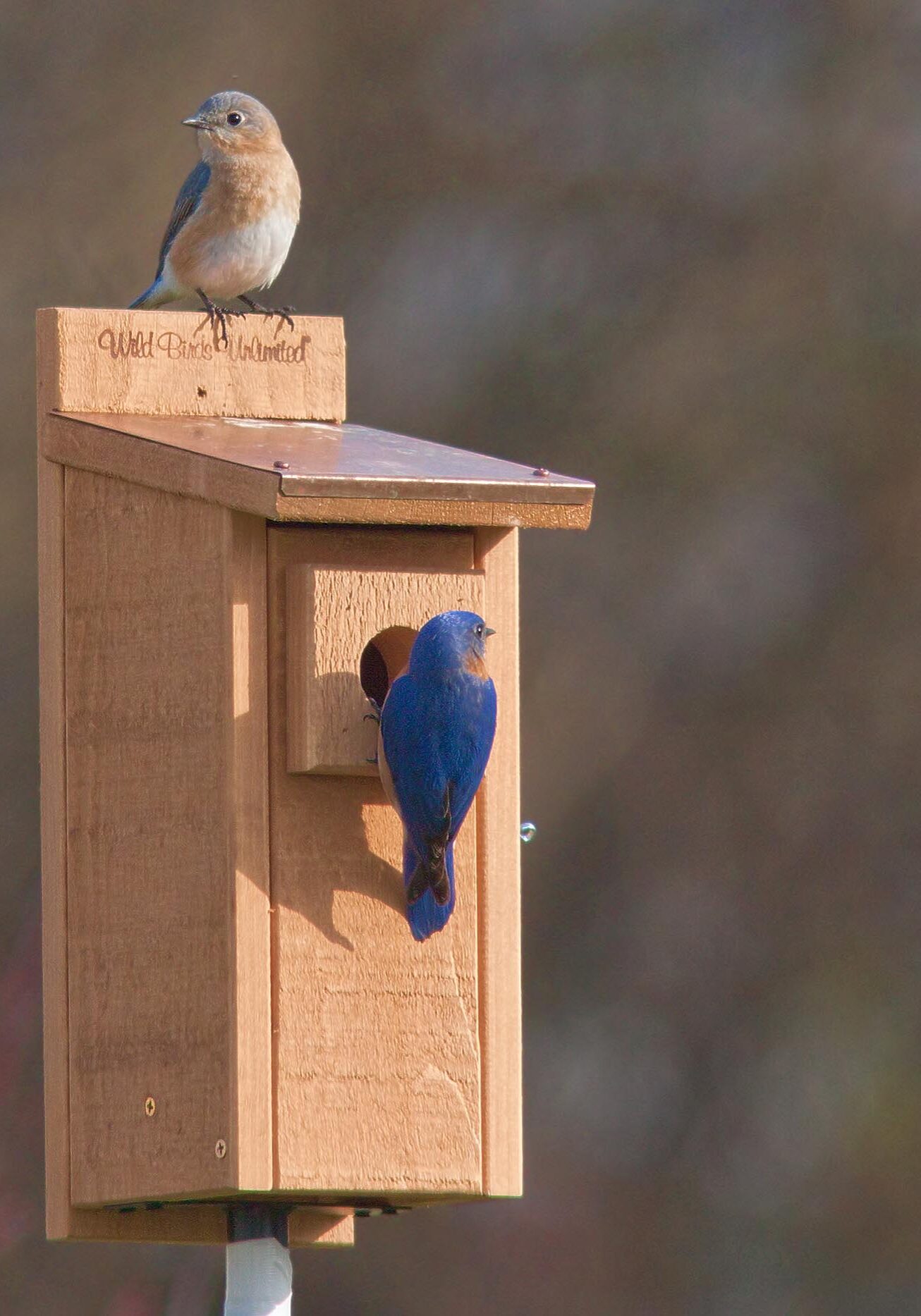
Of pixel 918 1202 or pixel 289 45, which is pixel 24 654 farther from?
pixel 918 1202

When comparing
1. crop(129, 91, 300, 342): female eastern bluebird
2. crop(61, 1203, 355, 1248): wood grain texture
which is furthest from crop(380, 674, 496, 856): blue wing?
crop(129, 91, 300, 342): female eastern bluebird

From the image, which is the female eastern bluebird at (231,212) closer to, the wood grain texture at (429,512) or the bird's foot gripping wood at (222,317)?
the bird's foot gripping wood at (222,317)

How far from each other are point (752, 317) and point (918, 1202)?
337cm

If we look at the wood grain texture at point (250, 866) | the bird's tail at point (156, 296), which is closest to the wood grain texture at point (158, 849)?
the wood grain texture at point (250, 866)

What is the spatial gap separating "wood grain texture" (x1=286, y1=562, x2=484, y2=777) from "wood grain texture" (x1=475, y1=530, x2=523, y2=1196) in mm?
275

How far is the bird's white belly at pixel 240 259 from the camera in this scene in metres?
6.16

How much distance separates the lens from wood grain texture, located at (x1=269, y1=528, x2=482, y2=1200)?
187 inches

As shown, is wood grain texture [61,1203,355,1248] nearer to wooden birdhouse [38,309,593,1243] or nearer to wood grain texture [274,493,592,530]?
wooden birdhouse [38,309,593,1243]

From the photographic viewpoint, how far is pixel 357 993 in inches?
189

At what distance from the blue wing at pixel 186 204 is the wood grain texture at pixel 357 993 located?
1.66m

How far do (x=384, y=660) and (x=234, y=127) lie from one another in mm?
1687

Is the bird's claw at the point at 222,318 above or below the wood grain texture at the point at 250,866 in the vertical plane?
above

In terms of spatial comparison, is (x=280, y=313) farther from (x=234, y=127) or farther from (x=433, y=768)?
(x=234, y=127)

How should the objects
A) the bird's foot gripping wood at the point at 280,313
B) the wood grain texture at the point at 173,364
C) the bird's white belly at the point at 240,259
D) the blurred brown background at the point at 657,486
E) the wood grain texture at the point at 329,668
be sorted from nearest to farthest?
the wood grain texture at the point at 329,668 < the wood grain texture at the point at 173,364 < the bird's foot gripping wood at the point at 280,313 < the bird's white belly at the point at 240,259 < the blurred brown background at the point at 657,486
